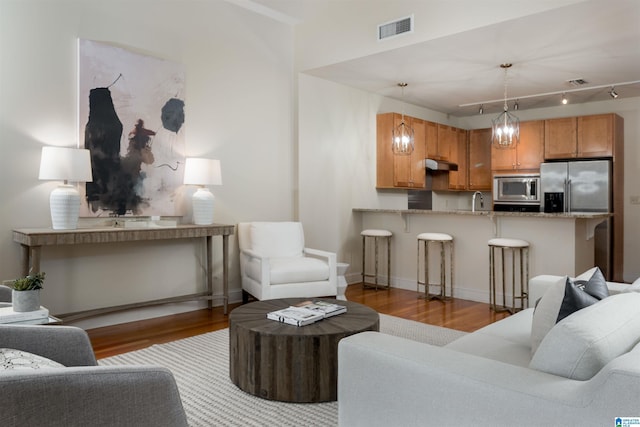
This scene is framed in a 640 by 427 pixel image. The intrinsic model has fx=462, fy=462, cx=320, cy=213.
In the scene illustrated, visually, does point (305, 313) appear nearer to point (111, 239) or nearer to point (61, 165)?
point (111, 239)

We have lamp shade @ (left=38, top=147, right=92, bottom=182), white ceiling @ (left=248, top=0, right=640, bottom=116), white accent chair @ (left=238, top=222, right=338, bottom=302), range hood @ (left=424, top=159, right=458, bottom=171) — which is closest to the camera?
lamp shade @ (left=38, top=147, right=92, bottom=182)

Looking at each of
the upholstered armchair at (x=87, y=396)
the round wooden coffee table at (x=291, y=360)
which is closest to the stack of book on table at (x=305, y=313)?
the round wooden coffee table at (x=291, y=360)

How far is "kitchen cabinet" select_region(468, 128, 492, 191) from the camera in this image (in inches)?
309

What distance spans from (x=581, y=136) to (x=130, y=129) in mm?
5942

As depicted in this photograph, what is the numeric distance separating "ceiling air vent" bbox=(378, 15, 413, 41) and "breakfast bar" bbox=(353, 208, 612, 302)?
1925 mm

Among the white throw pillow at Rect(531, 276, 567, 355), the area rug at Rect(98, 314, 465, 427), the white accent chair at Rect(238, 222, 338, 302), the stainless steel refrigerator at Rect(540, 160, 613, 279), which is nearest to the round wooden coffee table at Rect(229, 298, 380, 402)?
the area rug at Rect(98, 314, 465, 427)

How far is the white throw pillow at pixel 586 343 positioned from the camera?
4.24 ft

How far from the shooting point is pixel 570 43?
13.9 feet

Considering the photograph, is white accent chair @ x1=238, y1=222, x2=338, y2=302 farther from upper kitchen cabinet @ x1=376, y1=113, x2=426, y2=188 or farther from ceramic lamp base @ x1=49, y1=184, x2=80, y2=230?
upper kitchen cabinet @ x1=376, y1=113, x2=426, y2=188

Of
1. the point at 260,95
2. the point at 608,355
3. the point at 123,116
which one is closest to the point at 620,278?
the point at 260,95

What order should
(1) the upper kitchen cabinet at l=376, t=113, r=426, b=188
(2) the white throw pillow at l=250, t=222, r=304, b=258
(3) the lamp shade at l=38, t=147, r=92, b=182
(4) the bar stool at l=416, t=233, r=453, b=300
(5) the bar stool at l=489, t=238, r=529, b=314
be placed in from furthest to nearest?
(1) the upper kitchen cabinet at l=376, t=113, r=426, b=188 → (4) the bar stool at l=416, t=233, r=453, b=300 → (2) the white throw pillow at l=250, t=222, r=304, b=258 → (5) the bar stool at l=489, t=238, r=529, b=314 → (3) the lamp shade at l=38, t=147, r=92, b=182

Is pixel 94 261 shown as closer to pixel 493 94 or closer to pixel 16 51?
pixel 16 51

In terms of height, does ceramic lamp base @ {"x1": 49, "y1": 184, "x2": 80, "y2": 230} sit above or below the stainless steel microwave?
below

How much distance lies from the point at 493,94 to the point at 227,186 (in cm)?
403
